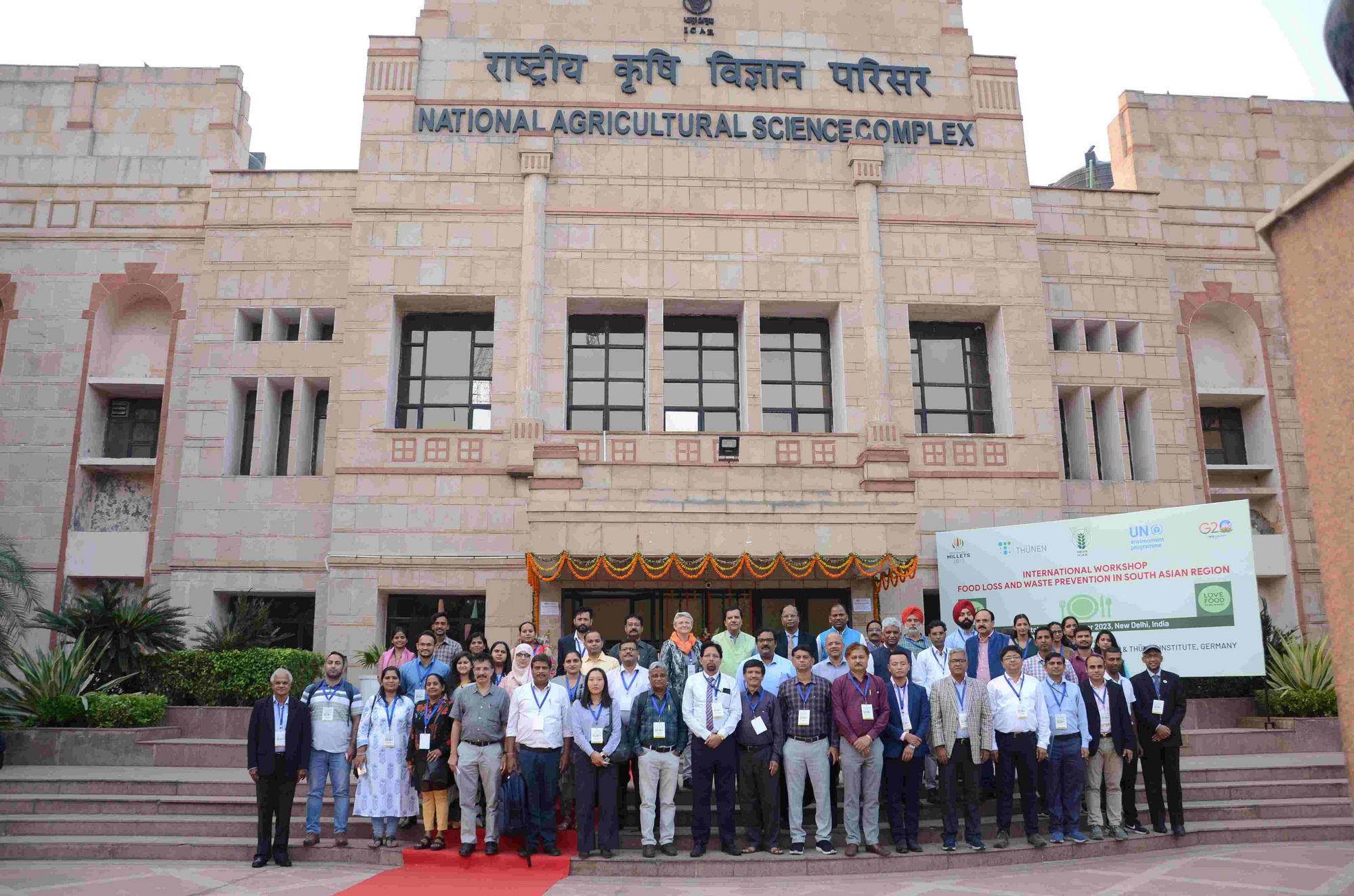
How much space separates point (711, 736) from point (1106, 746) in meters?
3.95

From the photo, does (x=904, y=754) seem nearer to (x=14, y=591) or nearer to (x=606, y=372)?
(x=606, y=372)

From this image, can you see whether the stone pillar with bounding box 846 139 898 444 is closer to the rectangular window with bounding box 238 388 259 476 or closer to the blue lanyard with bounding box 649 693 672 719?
the blue lanyard with bounding box 649 693 672 719

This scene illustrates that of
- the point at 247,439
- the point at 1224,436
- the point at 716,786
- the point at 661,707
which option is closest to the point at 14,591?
the point at 247,439

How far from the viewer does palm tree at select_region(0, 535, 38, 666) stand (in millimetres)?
16500

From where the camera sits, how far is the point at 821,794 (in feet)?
30.9

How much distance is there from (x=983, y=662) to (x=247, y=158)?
17933mm

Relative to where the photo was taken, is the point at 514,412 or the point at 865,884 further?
the point at 514,412

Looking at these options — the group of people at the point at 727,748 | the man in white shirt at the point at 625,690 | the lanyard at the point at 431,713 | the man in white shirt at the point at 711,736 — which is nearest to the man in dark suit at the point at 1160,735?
the group of people at the point at 727,748

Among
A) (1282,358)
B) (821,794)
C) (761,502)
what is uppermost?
(1282,358)

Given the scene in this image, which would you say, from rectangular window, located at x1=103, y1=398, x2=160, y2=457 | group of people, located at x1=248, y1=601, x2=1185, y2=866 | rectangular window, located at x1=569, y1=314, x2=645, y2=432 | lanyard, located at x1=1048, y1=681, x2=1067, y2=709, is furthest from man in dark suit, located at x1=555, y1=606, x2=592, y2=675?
rectangular window, located at x1=103, y1=398, x2=160, y2=457

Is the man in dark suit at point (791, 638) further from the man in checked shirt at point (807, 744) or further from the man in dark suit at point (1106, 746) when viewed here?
the man in dark suit at point (1106, 746)

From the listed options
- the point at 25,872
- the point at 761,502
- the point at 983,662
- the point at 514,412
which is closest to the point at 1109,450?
the point at 761,502

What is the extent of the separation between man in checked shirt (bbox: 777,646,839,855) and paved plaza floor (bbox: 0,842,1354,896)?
536 mm

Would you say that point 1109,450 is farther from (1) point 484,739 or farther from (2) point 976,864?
(1) point 484,739
